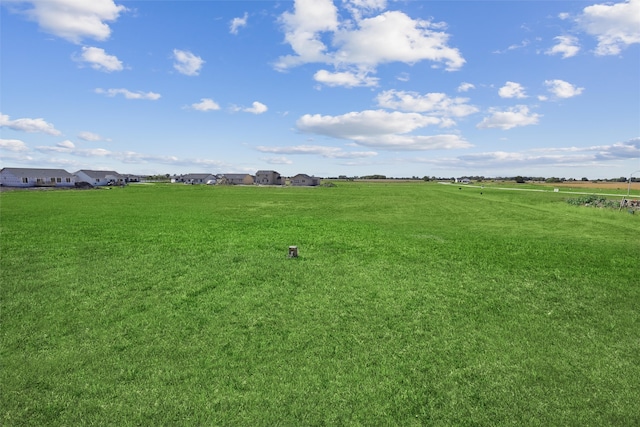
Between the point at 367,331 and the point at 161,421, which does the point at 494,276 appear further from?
Result: the point at 161,421

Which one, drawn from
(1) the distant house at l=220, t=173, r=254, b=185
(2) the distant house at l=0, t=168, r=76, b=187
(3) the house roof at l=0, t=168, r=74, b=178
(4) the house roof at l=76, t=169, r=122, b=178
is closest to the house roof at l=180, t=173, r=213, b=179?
(1) the distant house at l=220, t=173, r=254, b=185

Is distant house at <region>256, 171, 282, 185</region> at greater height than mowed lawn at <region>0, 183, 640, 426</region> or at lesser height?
greater

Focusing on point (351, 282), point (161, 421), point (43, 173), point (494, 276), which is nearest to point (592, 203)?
point (494, 276)

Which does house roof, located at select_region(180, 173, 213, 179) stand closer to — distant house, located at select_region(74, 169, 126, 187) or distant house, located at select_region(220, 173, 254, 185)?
distant house, located at select_region(220, 173, 254, 185)

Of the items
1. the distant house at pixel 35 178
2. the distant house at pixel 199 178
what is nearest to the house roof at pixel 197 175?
the distant house at pixel 199 178

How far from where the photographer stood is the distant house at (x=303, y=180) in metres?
122

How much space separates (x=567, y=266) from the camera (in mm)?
12500

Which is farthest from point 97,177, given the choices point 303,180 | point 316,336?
point 316,336

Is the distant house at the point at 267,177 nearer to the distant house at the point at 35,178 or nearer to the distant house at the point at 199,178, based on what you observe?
the distant house at the point at 199,178

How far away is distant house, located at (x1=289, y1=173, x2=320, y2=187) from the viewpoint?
122m

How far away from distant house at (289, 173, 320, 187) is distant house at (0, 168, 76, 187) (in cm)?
7039

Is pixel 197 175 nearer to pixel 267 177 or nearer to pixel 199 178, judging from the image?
pixel 199 178

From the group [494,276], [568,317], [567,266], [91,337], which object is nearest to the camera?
[91,337]

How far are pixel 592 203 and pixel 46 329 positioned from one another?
4759 centimetres
